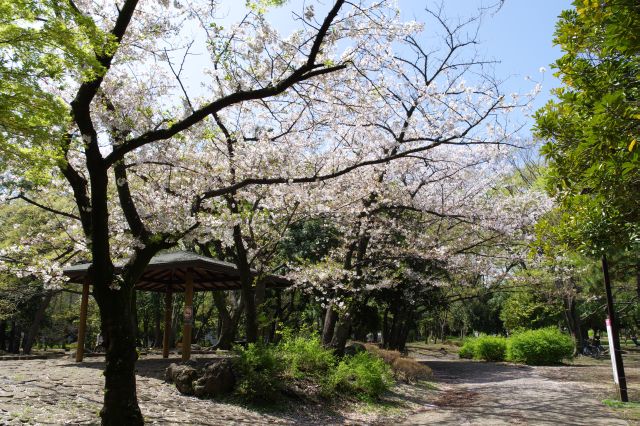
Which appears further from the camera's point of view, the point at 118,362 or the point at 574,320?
the point at 574,320

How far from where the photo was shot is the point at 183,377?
8.59m

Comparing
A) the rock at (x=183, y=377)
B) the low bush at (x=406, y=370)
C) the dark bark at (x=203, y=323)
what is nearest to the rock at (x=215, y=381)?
the rock at (x=183, y=377)

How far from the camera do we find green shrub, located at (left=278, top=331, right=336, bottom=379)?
376 inches

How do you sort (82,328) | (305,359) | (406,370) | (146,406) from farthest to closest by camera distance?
(406,370) → (82,328) → (305,359) → (146,406)

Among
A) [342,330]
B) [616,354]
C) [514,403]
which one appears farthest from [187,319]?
[616,354]

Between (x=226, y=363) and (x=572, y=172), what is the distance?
6705 millimetres

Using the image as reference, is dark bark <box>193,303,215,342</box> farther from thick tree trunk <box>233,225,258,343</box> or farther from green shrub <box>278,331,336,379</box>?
green shrub <box>278,331,336,379</box>

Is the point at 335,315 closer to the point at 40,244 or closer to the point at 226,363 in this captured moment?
the point at 226,363

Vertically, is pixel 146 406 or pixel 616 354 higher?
pixel 616 354

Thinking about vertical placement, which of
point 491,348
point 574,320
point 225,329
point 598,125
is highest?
point 598,125

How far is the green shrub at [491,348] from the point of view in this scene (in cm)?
2253

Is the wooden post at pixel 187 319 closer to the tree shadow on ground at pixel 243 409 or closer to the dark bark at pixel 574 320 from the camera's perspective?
the tree shadow on ground at pixel 243 409

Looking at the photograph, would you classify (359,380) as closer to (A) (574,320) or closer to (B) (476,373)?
(B) (476,373)

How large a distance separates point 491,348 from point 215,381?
17886 mm
